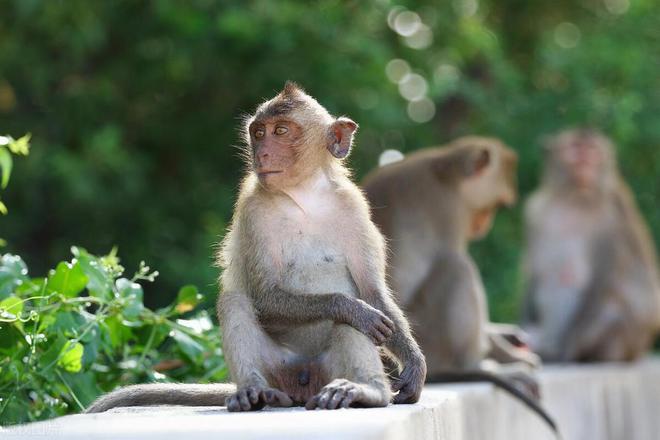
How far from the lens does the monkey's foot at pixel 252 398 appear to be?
12.7 ft

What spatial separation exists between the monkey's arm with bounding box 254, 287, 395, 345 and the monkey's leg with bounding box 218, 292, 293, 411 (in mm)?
59

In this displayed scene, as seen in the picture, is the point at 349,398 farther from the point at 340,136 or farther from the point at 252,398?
the point at 340,136

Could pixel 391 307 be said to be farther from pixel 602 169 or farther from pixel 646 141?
pixel 646 141

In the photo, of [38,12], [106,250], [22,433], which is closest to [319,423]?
[22,433]

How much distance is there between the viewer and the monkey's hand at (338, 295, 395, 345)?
13.4 ft

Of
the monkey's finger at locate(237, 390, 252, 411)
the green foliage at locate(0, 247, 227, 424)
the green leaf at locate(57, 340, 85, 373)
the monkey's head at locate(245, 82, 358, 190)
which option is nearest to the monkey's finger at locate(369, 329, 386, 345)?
the monkey's finger at locate(237, 390, 252, 411)

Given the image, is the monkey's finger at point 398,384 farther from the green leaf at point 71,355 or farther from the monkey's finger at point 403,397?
the green leaf at point 71,355

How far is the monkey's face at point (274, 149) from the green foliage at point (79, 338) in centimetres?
62

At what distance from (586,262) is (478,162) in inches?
112

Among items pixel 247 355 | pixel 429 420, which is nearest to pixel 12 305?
pixel 247 355

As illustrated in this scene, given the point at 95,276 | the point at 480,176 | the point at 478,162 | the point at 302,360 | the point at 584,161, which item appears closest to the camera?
the point at 302,360

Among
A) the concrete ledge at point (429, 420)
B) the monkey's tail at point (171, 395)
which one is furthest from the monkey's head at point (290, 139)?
the concrete ledge at point (429, 420)

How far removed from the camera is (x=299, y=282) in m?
4.29

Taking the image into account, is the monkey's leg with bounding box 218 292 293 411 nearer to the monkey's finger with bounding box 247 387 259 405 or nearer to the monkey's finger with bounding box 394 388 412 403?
the monkey's finger with bounding box 247 387 259 405
